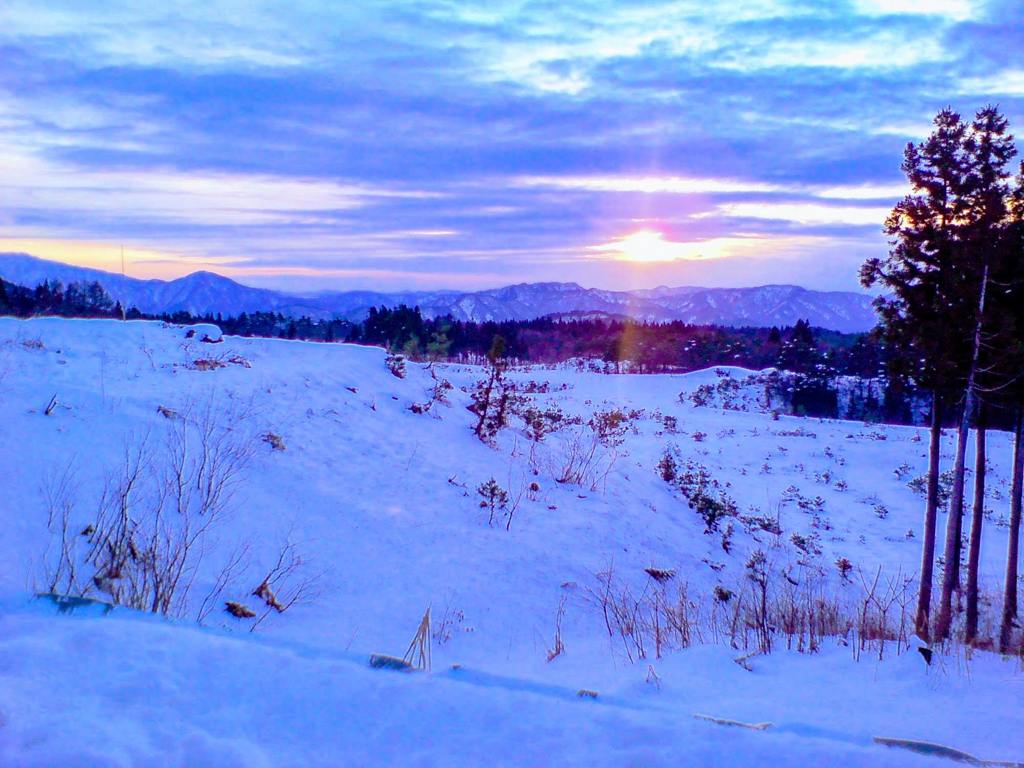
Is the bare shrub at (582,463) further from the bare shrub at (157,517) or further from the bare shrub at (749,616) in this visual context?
the bare shrub at (157,517)

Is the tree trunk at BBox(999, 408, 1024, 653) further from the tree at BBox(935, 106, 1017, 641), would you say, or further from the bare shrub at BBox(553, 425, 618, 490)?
the bare shrub at BBox(553, 425, 618, 490)

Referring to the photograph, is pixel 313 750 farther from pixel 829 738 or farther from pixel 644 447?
pixel 644 447

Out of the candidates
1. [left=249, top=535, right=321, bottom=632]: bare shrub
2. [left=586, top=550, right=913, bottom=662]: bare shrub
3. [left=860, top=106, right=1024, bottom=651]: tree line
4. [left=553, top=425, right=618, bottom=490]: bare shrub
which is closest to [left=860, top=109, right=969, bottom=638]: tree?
[left=860, top=106, right=1024, bottom=651]: tree line

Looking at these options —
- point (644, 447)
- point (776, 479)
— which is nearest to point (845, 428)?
point (776, 479)

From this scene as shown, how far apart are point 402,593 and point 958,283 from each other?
337 inches

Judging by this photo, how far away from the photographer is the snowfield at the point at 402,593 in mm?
2602

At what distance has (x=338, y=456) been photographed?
1016cm

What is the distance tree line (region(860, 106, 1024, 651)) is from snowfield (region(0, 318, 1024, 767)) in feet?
9.97

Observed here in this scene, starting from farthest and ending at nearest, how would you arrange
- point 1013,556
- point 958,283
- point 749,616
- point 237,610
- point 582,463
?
point 582,463
point 1013,556
point 958,283
point 749,616
point 237,610

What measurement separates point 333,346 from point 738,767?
1361 centimetres

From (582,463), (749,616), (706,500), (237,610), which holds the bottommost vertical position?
(749,616)

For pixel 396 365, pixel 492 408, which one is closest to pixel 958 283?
pixel 492 408

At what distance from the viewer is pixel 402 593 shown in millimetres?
7457

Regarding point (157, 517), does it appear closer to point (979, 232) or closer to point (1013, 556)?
point (979, 232)
